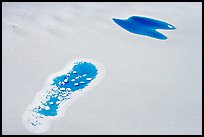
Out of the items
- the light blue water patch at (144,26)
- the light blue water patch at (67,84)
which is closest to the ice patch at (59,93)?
the light blue water patch at (67,84)

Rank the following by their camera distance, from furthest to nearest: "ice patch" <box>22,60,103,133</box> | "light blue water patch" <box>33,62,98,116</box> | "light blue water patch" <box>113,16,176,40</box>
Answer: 1. "light blue water patch" <box>113,16,176,40</box>
2. "light blue water patch" <box>33,62,98,116</box>
3. "ice patch" <box>22,60,103,133</box>

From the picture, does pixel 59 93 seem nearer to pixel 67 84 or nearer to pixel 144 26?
pixel 67 84

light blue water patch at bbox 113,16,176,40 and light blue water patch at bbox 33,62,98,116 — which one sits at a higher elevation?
light blue water patch at bbox 113,16,176,40

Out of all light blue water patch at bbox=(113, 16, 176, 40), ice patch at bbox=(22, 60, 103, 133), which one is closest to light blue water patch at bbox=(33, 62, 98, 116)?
ice patch at bbox=(22, 60, 103, 133)

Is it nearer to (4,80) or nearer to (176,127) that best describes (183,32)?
(176,127)

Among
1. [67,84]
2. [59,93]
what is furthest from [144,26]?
[59,93]

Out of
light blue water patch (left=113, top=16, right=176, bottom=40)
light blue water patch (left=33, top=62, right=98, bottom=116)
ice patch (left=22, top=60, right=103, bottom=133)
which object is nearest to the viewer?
ice patch (left=22, top=60, right=103, bottom=133)

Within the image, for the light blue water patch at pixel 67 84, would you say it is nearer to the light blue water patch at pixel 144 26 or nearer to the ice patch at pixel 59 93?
the ice patch at pixel 59 93

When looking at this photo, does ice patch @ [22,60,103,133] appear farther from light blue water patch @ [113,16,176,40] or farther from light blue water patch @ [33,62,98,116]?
light blue water patch @ [113,16,176,40]
